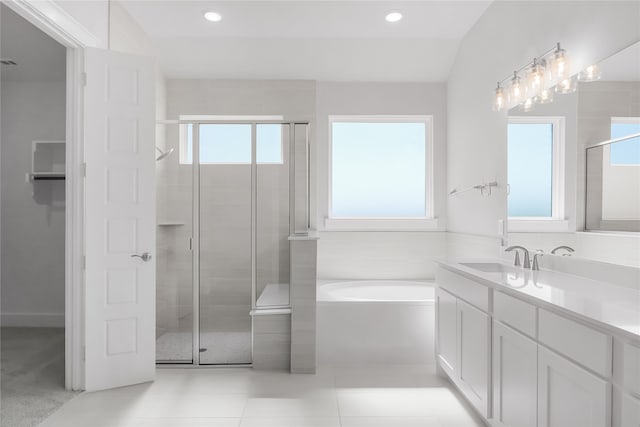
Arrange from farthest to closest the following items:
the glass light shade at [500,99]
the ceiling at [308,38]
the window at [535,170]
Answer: the ceiling at [308,38], the glass light shade at [500,99], the window at [535,170]

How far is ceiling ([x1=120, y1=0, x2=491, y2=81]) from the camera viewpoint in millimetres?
3578

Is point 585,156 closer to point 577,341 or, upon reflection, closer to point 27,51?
point 577,341

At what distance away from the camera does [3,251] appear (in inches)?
176

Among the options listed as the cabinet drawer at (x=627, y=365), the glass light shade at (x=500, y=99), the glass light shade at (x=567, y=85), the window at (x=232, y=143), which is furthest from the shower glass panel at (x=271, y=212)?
the cabinet drawer at (x=627, y=365)

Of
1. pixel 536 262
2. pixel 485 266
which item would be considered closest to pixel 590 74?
pixel 536 262

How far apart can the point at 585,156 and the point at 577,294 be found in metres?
0.80

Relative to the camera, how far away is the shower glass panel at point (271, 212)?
3277mm

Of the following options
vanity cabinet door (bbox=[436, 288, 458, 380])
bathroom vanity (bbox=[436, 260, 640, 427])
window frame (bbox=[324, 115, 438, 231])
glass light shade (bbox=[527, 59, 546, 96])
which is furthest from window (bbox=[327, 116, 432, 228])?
bathroom vanity (bbox=[436, 260, 640, 427])

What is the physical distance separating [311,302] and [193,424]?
3.77ft

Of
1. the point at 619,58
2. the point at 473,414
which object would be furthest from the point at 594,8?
the point at 473,414

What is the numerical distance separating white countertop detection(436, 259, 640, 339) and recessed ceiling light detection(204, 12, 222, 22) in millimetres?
2847

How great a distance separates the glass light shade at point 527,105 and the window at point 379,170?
1815 mm

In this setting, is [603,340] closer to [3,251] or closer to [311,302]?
[311,302]

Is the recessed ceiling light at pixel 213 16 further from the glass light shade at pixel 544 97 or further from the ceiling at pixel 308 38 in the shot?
the glass light shade at pixel 544 97
